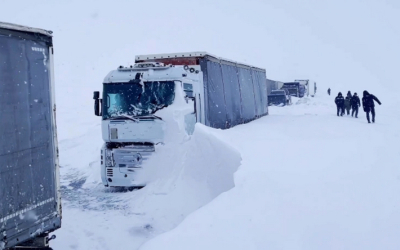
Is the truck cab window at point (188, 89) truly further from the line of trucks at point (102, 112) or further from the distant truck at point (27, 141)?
the distant truck at point (27, 141)

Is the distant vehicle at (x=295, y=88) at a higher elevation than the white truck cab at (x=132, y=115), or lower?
higher

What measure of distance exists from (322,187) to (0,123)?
4.60m

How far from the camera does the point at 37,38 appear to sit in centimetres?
489

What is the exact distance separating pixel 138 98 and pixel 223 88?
5071mm

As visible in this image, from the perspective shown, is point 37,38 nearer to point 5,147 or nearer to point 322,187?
point 5,147

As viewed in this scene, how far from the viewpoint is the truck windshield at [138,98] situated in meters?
9.03

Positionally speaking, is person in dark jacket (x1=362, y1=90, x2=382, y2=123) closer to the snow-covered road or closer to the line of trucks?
the line of trucks

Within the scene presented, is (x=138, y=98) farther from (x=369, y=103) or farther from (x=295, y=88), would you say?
(x=295, y=88)

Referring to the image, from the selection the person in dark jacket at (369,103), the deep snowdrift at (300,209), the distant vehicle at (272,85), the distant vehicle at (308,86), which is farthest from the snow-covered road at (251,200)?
the distant vehicle at (308,86)

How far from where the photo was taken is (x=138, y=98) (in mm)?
9086

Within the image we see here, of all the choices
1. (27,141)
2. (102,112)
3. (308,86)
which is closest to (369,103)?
(102,112)

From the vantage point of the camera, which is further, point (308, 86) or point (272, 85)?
point (308, 86)

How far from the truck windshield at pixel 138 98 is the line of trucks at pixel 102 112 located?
0.07 ft

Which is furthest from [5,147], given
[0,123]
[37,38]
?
[37,38]
